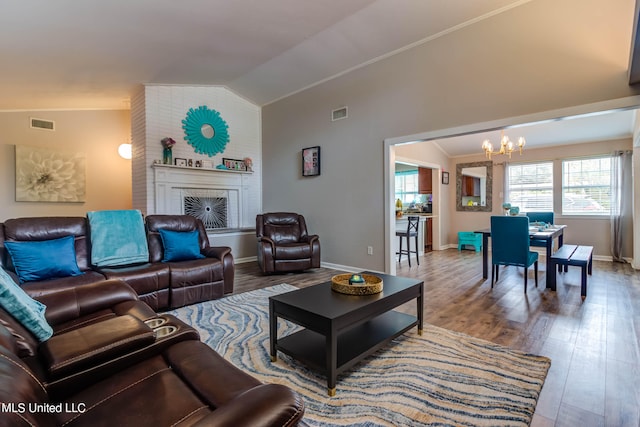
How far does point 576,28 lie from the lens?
9.78 ft

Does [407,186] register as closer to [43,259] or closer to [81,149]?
[81,149]

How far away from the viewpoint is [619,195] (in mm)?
5383

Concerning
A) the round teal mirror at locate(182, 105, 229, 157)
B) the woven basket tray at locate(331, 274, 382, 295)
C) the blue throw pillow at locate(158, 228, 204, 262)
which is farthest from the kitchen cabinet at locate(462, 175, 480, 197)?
the blue throw pillow at locate(158, 228, 204, 262)

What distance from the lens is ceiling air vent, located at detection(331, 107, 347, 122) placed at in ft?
16.3

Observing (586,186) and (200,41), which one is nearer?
(200,41)

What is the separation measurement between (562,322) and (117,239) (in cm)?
437

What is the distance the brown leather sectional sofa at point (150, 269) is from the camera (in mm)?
2650

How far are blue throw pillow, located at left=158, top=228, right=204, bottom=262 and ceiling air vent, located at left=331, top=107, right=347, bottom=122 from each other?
9.76 ft

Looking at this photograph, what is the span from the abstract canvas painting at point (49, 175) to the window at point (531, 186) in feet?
28.4

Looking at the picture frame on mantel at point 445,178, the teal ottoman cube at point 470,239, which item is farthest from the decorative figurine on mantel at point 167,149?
the teal ottoman cube at point 470,239

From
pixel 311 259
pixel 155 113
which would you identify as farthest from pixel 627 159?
pixel 155 113

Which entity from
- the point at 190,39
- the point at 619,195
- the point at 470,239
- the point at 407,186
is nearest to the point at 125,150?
the point at 190,39

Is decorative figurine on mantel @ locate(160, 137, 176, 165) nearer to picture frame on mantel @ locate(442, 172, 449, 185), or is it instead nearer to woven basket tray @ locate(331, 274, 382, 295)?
woven basket tray @ locate(331, 274, 382, 295)

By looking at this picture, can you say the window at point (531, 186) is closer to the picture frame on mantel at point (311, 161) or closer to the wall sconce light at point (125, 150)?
the picture frame on mantel at point (311, 161)
